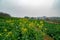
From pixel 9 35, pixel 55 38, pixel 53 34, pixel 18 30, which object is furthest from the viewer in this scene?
pixel 53 34

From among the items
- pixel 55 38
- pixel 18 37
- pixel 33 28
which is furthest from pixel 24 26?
pixel 55 38

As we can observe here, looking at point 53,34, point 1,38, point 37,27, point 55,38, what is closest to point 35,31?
point 37,27

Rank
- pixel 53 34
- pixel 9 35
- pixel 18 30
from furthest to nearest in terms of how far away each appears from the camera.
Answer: pixel 53 34 → pixel 18 30 → pixel 9 35

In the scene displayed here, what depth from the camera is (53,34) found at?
9.88 metres

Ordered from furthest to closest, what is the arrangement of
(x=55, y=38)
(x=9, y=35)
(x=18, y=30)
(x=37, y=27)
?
(x=55, y=38) → (x=37, y=27) → (x=18, y=30) → (x=9, y=35)

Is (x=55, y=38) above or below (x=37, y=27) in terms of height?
below

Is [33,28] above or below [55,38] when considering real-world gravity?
above

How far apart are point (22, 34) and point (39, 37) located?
1.87ft

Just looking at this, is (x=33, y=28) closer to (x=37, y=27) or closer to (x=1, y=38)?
(x=37, y=27)

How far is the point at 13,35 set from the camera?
632cm

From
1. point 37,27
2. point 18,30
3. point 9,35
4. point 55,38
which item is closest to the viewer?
point 9,35

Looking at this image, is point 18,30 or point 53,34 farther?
point 53,34

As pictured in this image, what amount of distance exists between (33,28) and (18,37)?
826 mm

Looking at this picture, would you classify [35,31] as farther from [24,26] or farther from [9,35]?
[9,35]
